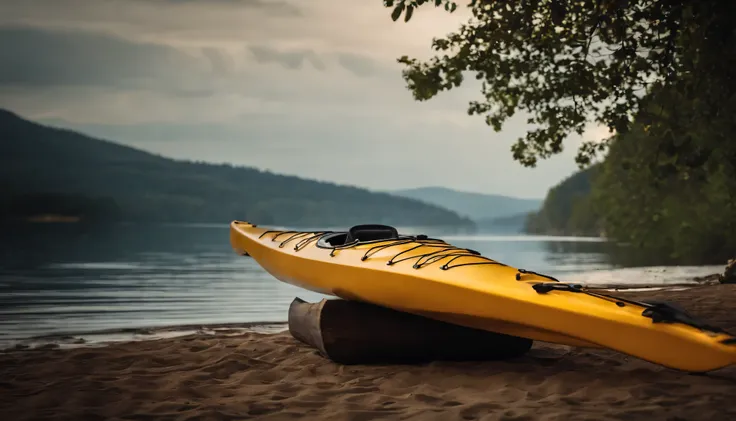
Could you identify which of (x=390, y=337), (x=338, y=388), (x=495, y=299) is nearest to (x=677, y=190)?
(x=390, y=337)

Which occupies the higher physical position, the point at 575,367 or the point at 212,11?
the point at 212,11

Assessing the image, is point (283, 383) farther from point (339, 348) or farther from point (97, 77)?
point (97, 77)

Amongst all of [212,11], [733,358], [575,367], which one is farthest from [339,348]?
[212,11]

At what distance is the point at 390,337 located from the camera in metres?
5.56

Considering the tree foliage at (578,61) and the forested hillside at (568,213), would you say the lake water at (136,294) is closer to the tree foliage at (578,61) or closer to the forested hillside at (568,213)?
the tree foliage at (578,61)

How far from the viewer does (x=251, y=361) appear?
5910 millimetres

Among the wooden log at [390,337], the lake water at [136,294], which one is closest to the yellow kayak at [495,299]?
the wooden log at [390,337]

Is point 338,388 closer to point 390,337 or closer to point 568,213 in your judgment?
point 390,337

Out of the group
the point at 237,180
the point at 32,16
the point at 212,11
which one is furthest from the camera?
the point at 32,16

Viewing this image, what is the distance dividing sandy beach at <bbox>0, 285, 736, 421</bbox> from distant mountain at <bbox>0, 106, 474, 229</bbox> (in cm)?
9590

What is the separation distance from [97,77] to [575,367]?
533 feet

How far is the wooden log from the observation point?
5.53m

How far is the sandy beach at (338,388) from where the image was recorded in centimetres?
407

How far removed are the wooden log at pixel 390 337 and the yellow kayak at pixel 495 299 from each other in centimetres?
17
